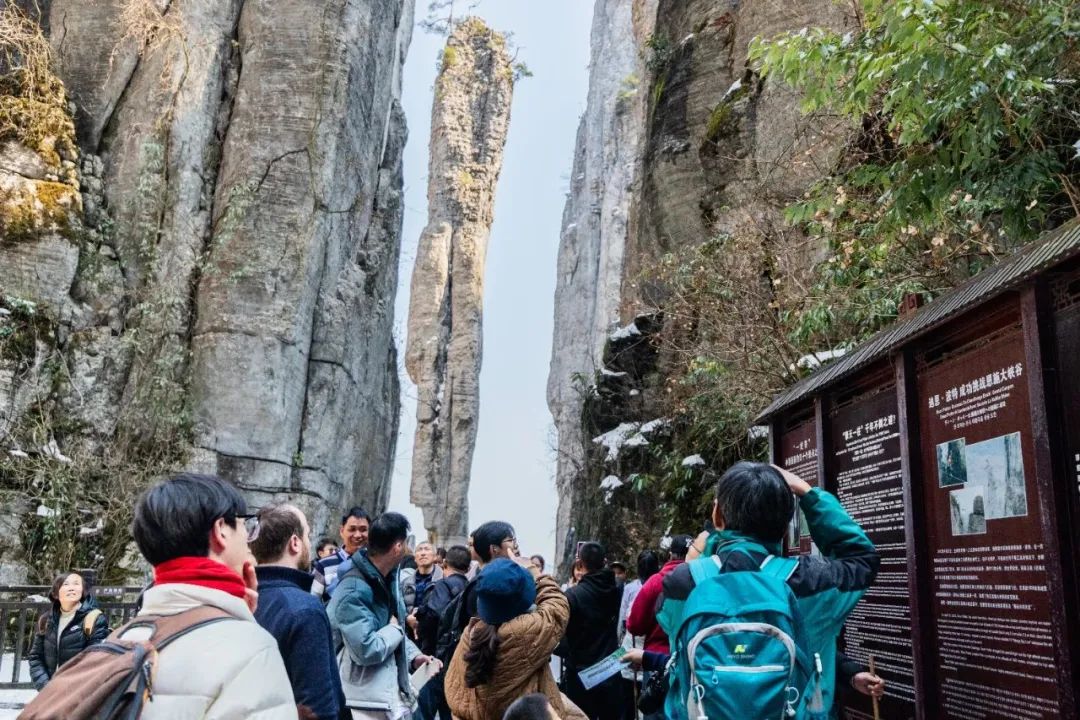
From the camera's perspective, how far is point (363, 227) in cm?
2139

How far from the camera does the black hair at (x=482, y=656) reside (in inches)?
168

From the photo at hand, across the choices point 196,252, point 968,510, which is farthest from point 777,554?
point 196,252

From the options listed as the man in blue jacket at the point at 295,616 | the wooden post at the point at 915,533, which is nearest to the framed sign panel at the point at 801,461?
the wooden post at the point at 915,533

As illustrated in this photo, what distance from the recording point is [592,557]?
20.9 feet

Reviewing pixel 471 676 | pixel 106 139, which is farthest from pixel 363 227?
pixel 471 676

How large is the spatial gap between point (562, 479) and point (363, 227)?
9.18 m

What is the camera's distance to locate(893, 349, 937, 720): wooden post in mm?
3629

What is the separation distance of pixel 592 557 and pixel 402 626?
2029 mm

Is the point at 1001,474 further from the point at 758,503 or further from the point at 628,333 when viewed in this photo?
the point at 628,333

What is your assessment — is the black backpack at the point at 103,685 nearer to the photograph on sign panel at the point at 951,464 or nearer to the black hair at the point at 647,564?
the photograph on sign panel at the point at 951,464

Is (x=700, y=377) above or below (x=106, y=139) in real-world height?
below

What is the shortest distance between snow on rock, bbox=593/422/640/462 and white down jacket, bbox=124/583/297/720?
1385 cm

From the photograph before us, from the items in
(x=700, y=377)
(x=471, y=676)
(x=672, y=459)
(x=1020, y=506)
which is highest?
(x=700, y=377)

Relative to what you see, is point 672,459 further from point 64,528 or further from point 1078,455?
point 1078,455
